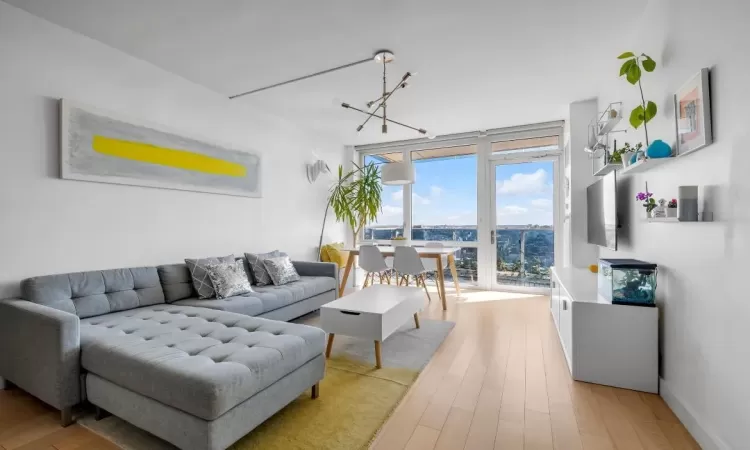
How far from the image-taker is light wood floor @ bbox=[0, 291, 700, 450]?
66.4 inches

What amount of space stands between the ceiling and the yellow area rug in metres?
2.35

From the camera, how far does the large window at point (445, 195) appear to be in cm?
563

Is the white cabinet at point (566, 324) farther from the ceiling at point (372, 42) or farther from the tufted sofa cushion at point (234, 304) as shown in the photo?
the tufted sofa cushion at point (234, 304)

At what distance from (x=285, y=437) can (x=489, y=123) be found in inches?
186

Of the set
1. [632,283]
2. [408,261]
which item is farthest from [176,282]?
[632,283]

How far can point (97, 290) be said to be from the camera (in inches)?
97.7

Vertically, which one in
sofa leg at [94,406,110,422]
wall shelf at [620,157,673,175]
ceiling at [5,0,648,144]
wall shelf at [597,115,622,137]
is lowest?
sofa leg at [94,406,110,422]

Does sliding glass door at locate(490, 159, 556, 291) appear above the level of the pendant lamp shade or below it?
below

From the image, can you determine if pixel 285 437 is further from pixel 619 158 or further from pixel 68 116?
pixel 619 158

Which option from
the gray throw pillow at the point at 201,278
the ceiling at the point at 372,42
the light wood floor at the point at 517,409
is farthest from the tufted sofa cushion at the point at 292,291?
the ceiling at the point at 372,42

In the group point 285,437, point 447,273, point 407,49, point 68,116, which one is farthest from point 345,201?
point 285,437

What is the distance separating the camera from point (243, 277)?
10.7ft

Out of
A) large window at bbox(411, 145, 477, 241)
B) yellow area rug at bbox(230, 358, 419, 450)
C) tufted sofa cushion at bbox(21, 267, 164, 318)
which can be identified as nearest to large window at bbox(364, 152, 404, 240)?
large window at bbox(411, 145, 477, 241)

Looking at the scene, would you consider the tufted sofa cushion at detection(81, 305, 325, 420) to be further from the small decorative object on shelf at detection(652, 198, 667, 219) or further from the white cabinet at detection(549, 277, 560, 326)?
the white cabinet at detection(549, 277, 560, 326)
